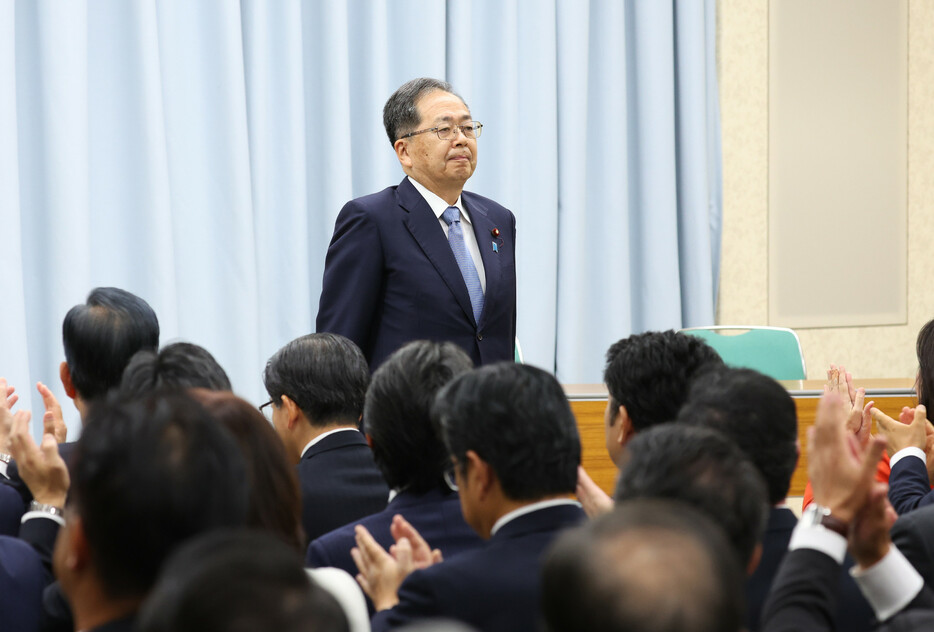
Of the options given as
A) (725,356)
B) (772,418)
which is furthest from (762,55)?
(772,418)

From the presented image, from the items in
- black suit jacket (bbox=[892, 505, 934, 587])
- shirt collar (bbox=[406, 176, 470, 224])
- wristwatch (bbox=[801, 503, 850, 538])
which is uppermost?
shirt collar (bbox=[406, 176, 470, 224])

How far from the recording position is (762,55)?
552cm

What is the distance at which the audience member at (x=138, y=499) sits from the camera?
958 mm

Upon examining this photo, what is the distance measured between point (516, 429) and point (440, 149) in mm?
1630

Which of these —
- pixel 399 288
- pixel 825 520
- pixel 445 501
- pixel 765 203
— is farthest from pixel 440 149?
pixel 765 203

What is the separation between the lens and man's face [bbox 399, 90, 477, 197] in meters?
2.97

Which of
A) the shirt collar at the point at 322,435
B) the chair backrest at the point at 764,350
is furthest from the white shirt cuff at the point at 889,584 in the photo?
the chair backrest at the point at 764,350

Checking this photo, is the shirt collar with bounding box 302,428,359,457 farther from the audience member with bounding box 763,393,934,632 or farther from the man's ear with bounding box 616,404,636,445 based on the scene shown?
the audience member with bounding box 763,393,934,632

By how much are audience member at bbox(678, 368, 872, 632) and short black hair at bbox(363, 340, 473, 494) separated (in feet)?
1.43

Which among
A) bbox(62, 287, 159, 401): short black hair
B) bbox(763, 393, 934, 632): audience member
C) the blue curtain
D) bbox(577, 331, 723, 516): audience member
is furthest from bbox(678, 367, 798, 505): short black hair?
the blue curtain

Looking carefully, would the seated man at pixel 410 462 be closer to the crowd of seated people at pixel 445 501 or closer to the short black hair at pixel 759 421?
the crowd of seated people at pixel 445 501

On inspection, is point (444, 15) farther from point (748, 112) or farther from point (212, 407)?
point (212, 407)

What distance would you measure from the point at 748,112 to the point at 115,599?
5.09m

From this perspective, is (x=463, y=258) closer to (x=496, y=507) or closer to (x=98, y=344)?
(x=98, y=344)
